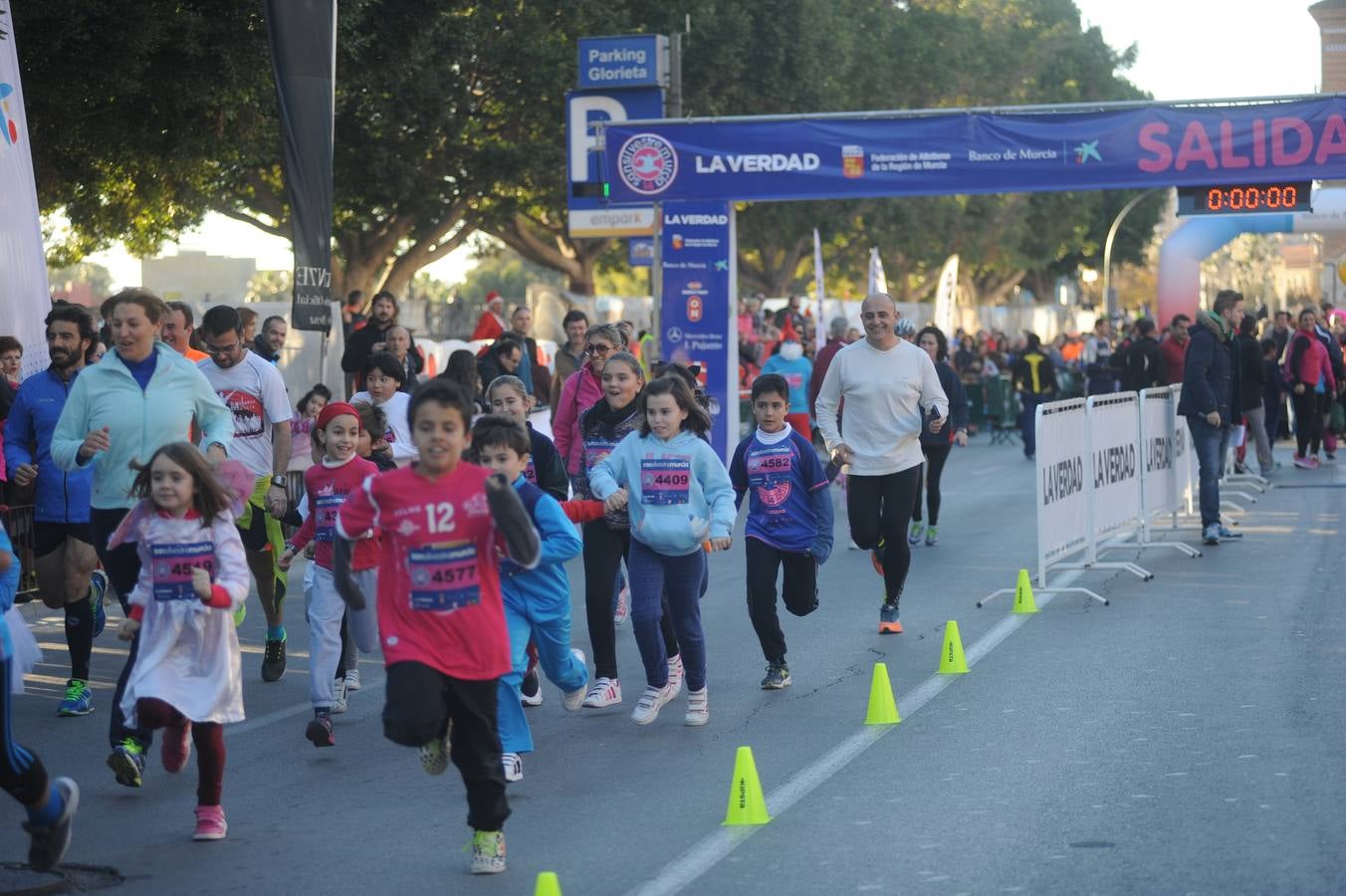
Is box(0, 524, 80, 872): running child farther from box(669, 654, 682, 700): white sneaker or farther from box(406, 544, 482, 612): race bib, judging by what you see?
box(669, 654, 682, 700): white sneaker

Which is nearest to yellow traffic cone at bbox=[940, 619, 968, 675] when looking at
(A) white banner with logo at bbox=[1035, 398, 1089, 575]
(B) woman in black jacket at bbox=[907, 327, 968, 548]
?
(A) white banner with logo at bbox=[1035, 398, 1089, 575]

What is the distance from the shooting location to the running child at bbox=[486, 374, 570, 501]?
28.3 feet

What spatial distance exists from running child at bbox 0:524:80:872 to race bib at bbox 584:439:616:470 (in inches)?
163

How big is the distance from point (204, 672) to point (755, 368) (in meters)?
21.3

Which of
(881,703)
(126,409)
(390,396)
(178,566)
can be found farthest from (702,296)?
(178,566)

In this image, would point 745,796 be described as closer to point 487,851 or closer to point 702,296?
point 487,851

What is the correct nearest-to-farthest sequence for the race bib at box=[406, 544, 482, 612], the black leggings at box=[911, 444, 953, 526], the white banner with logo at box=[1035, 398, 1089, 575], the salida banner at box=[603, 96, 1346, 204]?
the race bib at box=[406, 544, 482, 612]
the white banner with logo at box=[1035, 398, 1089, 575]
the black leggings at box=[911, 444, 953, 526]
the salida banner at box=[603, 96, 1346, 204]

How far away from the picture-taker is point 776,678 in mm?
9500

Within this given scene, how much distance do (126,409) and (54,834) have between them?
2707 mm

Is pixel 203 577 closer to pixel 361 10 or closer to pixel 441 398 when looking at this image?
pixel 441 398

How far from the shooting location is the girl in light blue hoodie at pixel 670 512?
27.7 ft

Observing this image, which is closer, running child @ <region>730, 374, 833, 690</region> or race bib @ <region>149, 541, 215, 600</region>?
race bib @ <region>149, 541, 215, 600</region>

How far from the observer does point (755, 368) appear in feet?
90.9

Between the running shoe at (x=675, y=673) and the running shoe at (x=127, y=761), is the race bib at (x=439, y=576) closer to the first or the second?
the running shoe at (x=127, y=761)
